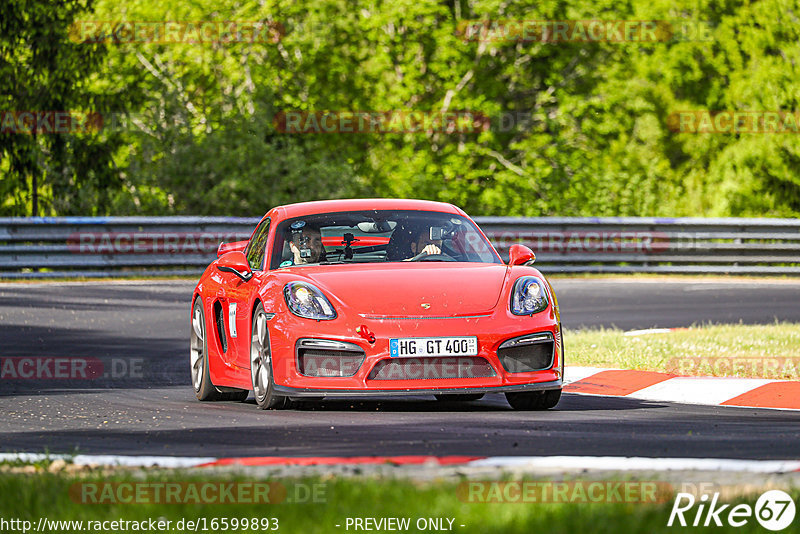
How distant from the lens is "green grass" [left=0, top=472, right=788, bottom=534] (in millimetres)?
4725

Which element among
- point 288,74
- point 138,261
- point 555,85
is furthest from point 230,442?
point 555,85

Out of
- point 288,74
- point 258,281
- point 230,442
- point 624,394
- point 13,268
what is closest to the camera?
point 230,442

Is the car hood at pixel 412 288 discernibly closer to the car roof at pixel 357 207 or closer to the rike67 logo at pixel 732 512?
the car roof at pixel 357 207

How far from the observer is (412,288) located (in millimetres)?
9070

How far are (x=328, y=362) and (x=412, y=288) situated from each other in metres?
0.70

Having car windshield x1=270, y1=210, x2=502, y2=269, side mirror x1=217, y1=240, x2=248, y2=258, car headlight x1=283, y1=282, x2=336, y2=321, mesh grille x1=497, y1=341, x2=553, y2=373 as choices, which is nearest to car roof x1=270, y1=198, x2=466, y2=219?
car windshield x1=270, y1=210, x2=502, y2=269

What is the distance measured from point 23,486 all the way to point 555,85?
1266 inches

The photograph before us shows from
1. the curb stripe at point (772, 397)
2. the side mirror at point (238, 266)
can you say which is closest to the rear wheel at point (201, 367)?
the side mirror at point (238, 266)

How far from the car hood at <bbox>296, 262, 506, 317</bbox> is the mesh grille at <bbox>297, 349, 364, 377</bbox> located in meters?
0.28

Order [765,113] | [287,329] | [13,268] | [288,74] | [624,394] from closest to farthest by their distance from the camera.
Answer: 1. [287,329]
2. [624,394]
3. [13,268]
4. [288,74]
5. [765,113]

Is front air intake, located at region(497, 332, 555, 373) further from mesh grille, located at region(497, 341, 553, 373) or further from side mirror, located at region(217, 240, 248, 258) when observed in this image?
side mirror, located at region(217, 240, 248, 258)

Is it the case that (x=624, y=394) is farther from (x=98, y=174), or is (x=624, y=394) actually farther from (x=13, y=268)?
(x=98, y=174)

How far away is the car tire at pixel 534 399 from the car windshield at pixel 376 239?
1.01 metres

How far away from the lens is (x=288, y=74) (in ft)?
111
